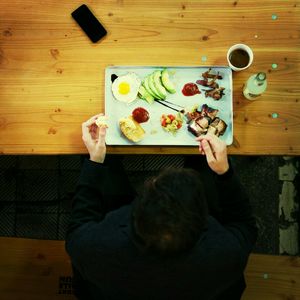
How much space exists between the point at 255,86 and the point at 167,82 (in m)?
0.40

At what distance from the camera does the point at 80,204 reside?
4.88 ft

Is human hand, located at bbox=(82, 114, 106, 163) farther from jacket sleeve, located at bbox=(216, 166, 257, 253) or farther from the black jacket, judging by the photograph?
jacket sleeve, located at bbox=(216, 166, 257, 253)

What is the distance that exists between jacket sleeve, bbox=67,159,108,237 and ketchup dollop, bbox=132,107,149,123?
0.91 feet

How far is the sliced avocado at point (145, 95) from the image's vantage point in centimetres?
163

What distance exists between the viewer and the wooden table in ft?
5.39

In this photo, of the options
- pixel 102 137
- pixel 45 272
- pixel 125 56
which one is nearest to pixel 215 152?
pixel 102 137

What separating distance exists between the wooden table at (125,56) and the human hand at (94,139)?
0.09 metres

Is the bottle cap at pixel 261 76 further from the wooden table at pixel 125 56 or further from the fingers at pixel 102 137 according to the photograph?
the fingers at pixel 102 137

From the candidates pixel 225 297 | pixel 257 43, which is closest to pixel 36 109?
pixel 257 43

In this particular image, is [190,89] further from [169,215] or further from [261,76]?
[169,215]

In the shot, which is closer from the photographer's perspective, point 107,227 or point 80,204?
point 107,227

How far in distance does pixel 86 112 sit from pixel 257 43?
2.90 ft

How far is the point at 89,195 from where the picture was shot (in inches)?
59.1

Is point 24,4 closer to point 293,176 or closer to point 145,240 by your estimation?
point 145,240
